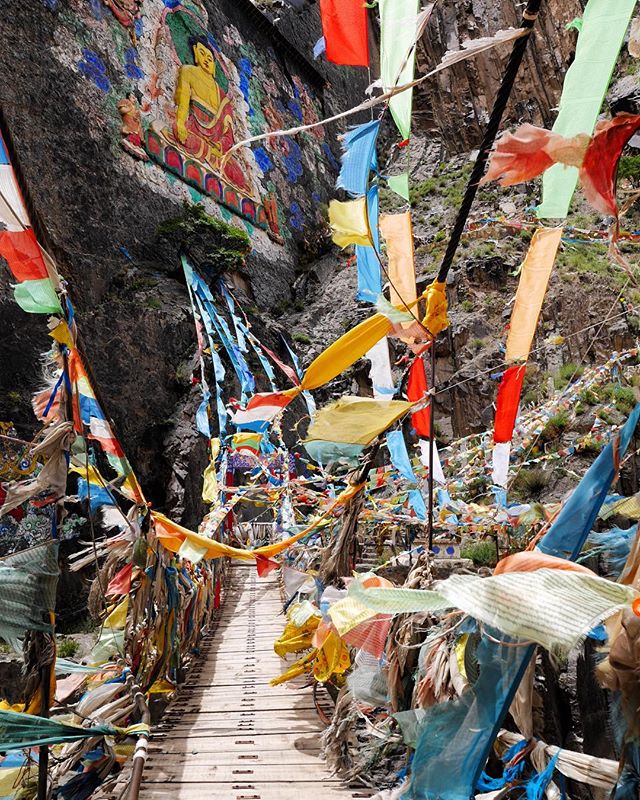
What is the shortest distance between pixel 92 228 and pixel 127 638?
1038cm

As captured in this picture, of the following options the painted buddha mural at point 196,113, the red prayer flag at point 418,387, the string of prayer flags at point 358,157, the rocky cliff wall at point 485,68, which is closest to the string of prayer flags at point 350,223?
the string of prayer flags at point 358,157

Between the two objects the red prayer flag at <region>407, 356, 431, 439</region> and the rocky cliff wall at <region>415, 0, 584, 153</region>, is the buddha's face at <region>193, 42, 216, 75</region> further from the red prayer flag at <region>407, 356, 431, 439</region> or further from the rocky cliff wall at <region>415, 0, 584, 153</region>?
the red prayer flag at <region>407, 356, 431, 439</region>

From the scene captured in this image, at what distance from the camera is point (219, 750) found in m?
2.76

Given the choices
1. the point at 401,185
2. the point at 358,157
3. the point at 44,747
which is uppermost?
the point at 401,185

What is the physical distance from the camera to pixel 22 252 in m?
2.00

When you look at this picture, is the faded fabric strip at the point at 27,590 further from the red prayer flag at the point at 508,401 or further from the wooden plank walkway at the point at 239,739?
the red prayer flag at the point at 508,401

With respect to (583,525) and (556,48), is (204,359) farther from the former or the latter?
(556,48)

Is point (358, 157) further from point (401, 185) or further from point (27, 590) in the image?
→ point (27, 590)

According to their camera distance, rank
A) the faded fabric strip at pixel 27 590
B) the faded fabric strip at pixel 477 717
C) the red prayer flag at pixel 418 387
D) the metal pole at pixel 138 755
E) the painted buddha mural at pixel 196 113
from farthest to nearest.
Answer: the painted buddha mural at pixel 196 113
the red prayer flag at pixel 418 387
the metal pole at pixel 138 755
the faded fabric strip at pixel 27 590
the faded fabric strip at pixel 477 717

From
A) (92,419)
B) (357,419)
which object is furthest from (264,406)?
(92,419)

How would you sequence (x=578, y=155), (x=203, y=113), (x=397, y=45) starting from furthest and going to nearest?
(x=203, y=113), (x=397, y=45), (x=578, y=155)

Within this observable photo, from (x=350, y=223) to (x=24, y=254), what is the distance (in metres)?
1.24

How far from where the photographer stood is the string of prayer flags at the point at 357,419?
2.25 meters

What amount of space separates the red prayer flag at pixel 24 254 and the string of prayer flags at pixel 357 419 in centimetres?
105
